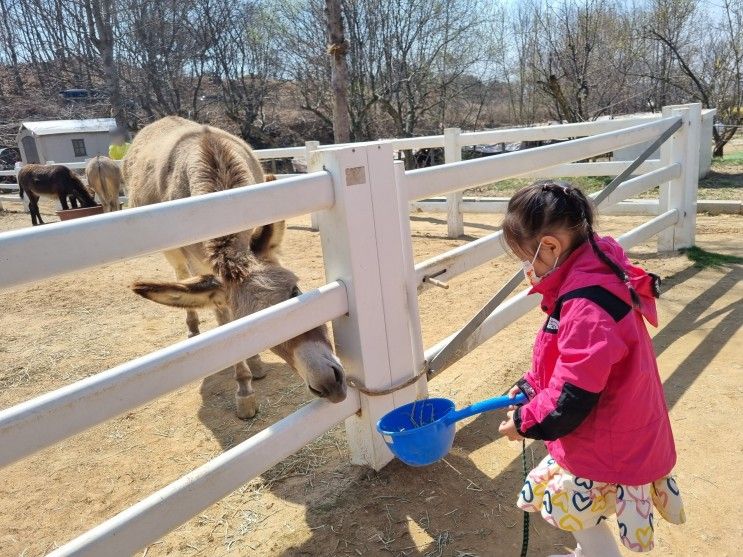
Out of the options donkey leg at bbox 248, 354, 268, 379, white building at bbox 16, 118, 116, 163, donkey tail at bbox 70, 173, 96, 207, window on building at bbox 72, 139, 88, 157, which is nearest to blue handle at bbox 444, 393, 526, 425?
donkey leg at bbox 248, 354, 268, 379

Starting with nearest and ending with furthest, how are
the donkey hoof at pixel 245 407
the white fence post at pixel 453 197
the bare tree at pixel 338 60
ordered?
the donkey hoof at pixel 245 407 → the white fence post at pixel 453 197 → the bare tree at pixel 338 60

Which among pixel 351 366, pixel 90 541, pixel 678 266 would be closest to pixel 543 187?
pixel 351 366

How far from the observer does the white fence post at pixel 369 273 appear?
2277 mm

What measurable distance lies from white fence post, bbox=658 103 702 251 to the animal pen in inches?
114

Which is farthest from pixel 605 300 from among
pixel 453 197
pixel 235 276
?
pixel 453 197

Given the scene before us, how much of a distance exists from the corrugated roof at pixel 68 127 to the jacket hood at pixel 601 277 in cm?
2656

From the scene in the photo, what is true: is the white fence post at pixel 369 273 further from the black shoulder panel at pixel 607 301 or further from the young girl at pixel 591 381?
the black shoulder panel at pixel 607 301

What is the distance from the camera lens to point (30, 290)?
24.6ft

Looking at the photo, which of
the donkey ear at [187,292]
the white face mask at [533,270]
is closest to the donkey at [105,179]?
the donkey ear at [187,292]

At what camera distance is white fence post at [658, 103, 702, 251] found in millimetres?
5305

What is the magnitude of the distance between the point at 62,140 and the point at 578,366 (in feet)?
89.3

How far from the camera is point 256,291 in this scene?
2.62 m

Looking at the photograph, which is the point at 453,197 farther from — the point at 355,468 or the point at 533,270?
the point at 533,270

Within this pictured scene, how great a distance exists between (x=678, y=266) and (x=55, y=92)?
39.7m
